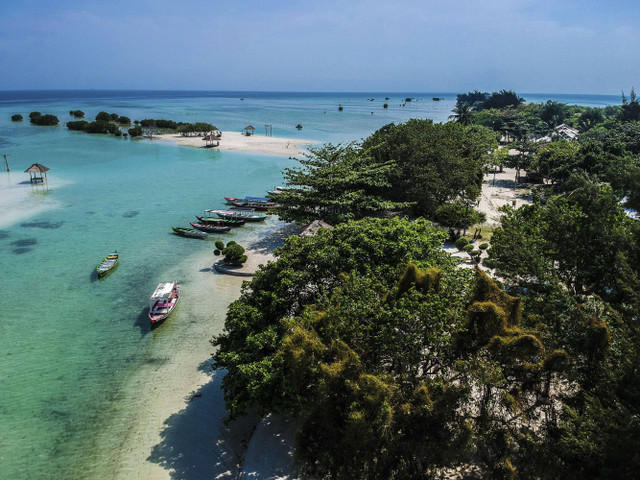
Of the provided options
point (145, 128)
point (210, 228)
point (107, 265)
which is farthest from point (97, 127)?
point (107, 265)

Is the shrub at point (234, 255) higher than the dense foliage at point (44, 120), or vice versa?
the dense foliage at point (44, 120)

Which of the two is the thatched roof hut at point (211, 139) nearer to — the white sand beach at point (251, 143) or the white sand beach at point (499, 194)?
the white sand beach at point (251, 143)

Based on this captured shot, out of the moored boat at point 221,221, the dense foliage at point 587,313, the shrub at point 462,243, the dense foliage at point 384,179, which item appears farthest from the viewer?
the moored boat at point 221,221

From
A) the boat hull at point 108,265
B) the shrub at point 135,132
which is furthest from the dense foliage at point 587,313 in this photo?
the shrub at point 135,132

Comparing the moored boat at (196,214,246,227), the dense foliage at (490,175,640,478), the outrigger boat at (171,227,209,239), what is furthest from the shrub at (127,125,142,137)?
the dense foliage at (490,175,640,478)

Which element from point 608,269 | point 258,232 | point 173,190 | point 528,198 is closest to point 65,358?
point 258,232

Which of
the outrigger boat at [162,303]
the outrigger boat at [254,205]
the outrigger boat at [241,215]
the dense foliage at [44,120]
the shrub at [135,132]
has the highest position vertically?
the dense foliage at [44,120]

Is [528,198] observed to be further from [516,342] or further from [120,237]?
[120,237]

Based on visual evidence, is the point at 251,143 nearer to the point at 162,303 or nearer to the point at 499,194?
the point at 499,194
